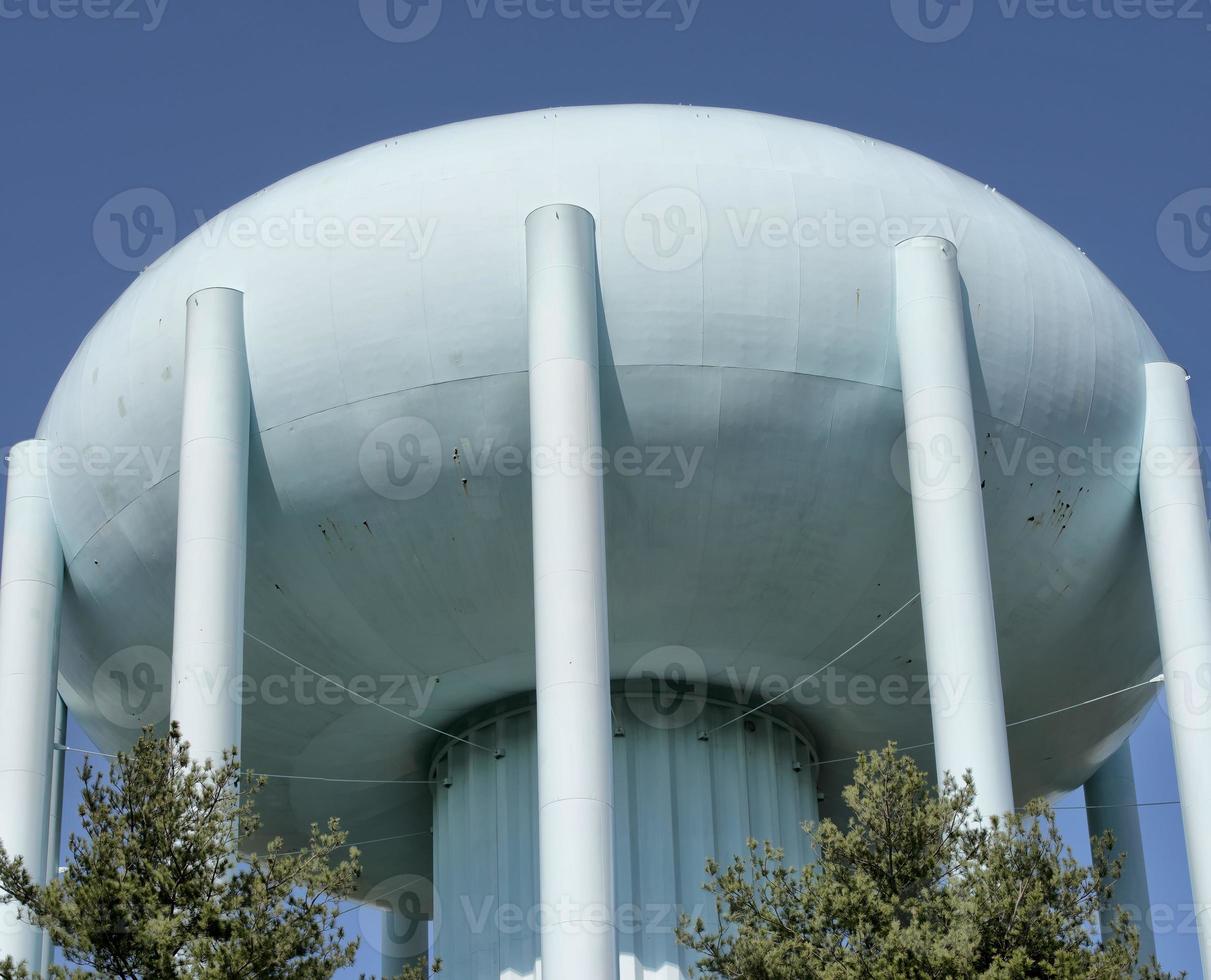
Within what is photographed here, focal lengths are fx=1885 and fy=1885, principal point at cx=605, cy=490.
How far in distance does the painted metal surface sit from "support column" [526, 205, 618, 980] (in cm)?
454

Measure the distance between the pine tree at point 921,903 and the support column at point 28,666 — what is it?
8102 millimetres

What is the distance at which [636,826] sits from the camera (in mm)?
21516

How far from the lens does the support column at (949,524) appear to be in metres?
17.2

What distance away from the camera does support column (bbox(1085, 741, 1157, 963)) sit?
24.7 m

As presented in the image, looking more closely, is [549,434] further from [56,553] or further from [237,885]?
[56,553]

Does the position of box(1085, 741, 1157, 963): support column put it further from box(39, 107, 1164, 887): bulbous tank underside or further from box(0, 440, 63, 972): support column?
box(0, 440, 63, 972): support column

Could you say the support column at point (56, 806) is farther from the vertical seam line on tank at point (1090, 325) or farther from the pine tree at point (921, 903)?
the vertical seam line on tank at point (1090, 325)

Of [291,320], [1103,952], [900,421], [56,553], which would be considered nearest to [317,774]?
[56,553]

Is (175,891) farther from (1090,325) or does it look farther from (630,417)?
(1090,325)

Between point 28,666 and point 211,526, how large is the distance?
153 inches

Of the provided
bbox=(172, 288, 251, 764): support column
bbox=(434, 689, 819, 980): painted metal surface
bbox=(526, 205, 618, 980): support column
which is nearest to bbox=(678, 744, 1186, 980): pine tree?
bbox=(526, 205, 618, 980): support column

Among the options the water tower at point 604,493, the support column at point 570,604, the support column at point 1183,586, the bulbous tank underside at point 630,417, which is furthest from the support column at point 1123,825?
the support column at point 570,604

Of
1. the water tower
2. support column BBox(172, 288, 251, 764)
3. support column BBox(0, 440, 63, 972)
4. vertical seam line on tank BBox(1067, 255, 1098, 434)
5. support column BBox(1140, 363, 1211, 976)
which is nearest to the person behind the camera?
support column BBox(172, 288, 251, 764)

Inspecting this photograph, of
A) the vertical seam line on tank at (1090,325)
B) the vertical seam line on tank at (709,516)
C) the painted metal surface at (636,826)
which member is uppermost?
the vertical seam line on tank at (1090,325)
